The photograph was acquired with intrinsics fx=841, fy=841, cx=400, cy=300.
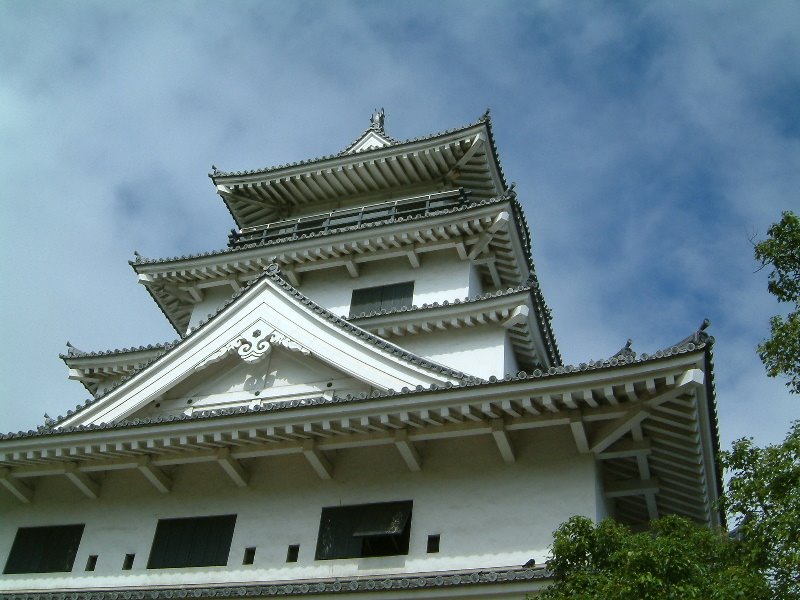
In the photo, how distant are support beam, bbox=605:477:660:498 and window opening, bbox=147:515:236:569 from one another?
6317mm

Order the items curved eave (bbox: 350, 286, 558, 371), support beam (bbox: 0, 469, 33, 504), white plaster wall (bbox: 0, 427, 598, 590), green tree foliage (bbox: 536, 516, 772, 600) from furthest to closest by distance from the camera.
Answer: curved eave (bbox: 350, 286, 558, 371) → support beam (bbox: 0, 469, 33, 504) → white plaster wall (bbox: 0, 427, 598, 590) → green tree foliage (bbox: 536, 516, 772, 600)

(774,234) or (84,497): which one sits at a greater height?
(774,234)

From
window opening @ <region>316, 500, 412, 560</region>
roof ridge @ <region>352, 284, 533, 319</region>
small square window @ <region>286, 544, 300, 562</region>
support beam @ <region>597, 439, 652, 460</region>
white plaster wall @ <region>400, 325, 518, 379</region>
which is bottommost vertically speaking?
small square window @ <region>286, 544, 300, 562</region>

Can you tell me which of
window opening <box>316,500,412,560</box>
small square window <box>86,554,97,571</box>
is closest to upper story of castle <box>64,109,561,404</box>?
window opening <box>316,500,412,560</box>

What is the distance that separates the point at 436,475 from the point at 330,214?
10560 millimetres

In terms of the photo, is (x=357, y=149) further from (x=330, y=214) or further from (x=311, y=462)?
(x=311, y=462)

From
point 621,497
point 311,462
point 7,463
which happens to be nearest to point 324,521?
point 311,462

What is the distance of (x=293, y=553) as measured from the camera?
13680mm

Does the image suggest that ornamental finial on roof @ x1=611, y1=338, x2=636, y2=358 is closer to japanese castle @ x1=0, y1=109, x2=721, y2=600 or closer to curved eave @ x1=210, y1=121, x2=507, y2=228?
japanese castle @ x1=0, y1=109, x2=721, y2=600

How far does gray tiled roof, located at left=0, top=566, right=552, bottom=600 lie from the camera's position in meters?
11.2

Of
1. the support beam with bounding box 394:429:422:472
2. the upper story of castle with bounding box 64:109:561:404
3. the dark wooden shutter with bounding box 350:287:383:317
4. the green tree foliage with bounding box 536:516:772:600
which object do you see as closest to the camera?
the green tree foliage with bounding box 536:516:772:600

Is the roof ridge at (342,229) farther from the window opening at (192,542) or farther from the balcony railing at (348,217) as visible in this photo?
the window opening at (192,542)

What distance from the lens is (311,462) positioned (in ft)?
45.7

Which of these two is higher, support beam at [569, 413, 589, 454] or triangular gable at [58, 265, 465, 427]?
triangular gable at [58, 265, 465, 427]
